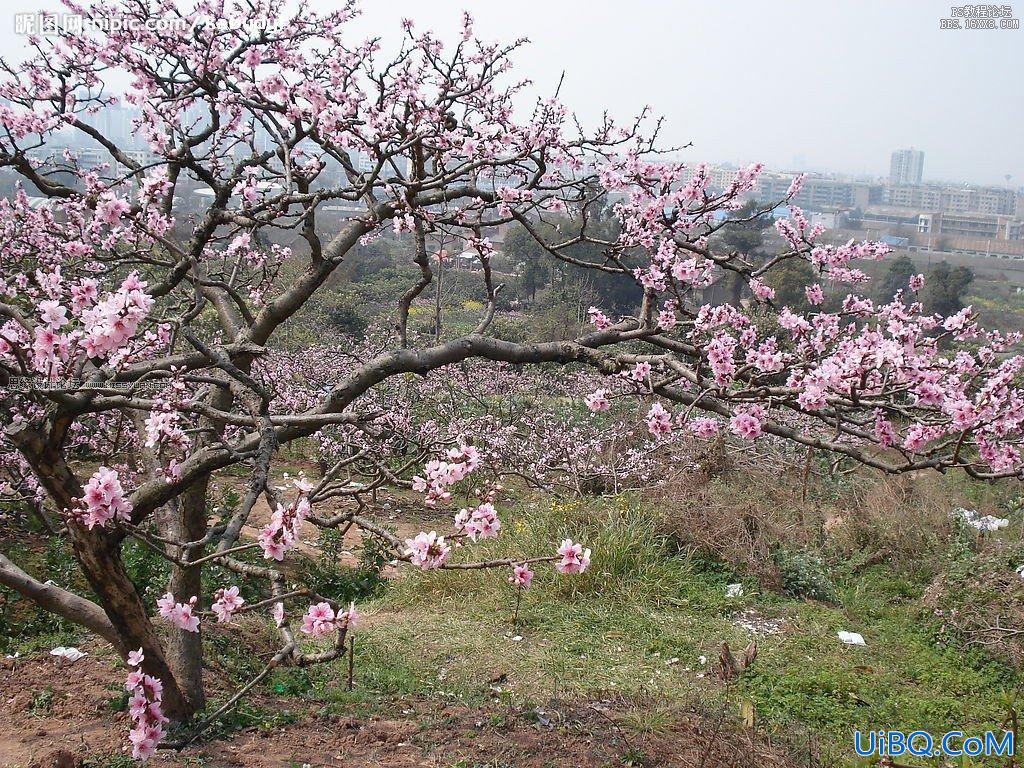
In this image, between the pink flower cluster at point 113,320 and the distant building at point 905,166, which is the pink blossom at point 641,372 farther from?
the distant building at point 905,166

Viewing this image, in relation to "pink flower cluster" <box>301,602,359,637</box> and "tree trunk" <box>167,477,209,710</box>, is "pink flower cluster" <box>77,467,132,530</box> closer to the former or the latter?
"pink flower cluster" <box>301,602,359,637</box>

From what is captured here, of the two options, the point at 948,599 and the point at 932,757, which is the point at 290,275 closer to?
the point at 948,599

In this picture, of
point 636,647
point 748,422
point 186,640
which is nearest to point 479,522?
point 748,422

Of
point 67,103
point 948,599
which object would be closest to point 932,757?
point 948,599

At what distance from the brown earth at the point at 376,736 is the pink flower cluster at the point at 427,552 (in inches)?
59.3

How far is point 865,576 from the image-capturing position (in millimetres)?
6113

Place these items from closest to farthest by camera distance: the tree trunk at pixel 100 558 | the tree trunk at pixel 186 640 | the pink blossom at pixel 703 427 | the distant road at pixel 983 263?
the tree trunk at pixel 100 558, the tree trunk at pixel 186 640, the pink blossom at pixel 703 427, the distant road at pixel 983 263

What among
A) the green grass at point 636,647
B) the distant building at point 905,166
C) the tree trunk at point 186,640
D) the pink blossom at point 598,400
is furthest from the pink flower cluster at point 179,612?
the distant building at point 905,166

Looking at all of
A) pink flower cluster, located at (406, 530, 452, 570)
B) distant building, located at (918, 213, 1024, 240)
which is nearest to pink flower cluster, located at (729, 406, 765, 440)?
pink flower cluster, located at (406, 530, 452, 570)

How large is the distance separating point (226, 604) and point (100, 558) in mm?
813

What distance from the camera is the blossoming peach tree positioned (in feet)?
7.45

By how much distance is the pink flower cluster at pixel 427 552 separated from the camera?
2047 millimetres

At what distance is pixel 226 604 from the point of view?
6.97ft

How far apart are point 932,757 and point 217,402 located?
10.9ft
